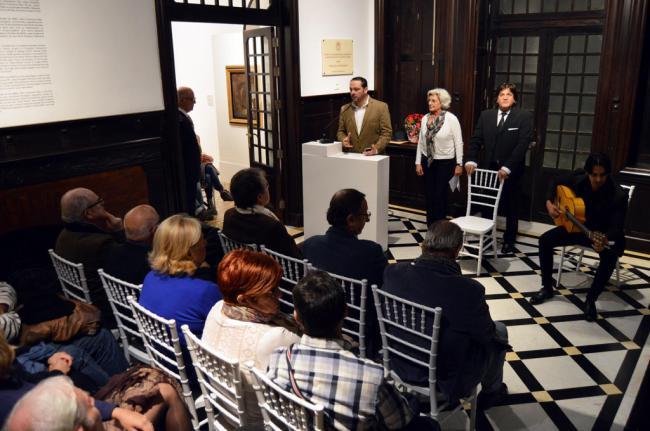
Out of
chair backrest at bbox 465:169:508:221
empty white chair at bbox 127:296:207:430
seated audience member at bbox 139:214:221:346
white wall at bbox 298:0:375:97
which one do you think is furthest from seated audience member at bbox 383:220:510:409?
white wall at bbox 298:0:375:97

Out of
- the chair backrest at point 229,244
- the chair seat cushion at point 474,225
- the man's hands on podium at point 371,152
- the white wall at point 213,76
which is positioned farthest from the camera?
the white wall at point 213,76

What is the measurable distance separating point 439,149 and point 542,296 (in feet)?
6.04

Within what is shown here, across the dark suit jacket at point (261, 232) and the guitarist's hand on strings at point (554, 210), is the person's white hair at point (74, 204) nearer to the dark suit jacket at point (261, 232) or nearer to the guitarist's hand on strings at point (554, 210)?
the dark suit jacket at point (261, 232)

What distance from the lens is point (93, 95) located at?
13.8ft

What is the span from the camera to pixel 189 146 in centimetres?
572

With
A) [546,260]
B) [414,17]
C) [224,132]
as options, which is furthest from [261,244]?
[224,132]

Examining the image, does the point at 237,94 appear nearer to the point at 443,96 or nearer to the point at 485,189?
the point at 443,96

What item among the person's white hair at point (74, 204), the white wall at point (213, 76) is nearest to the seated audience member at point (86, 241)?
the person's white hair at point (74, 204)

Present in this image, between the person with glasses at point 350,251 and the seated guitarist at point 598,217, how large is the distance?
6.18ft

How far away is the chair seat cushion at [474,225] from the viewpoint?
181 inches

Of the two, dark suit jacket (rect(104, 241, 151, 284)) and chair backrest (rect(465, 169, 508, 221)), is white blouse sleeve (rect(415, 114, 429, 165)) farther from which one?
dark suit jacket (rect(104, 241, 151, 284))

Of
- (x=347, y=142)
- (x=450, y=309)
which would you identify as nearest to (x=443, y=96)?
(x=347, y=142)

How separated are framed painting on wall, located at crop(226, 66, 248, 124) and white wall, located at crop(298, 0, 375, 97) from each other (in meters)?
1.88

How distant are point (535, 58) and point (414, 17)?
1.53 m
